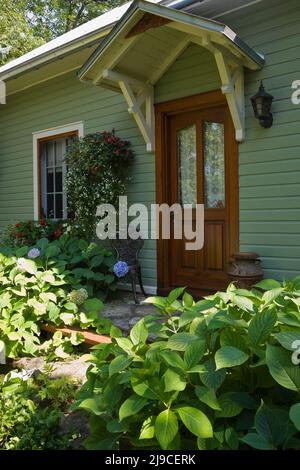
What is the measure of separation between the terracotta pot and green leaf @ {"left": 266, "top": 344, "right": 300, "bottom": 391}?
8.04 ft

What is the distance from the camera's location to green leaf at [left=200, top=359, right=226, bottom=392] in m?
1.28

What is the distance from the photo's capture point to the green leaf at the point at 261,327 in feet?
4.20

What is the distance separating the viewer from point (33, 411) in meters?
2.39

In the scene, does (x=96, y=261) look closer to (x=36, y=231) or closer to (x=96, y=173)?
(x=96, y=173)

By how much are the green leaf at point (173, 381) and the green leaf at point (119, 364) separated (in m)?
0.16

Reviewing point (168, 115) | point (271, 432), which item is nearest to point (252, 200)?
point (168, 115)

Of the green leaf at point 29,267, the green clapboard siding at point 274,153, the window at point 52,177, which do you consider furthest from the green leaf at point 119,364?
the window at point 52,177

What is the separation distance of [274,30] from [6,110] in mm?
5107

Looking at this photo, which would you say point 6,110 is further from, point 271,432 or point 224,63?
point 271,432

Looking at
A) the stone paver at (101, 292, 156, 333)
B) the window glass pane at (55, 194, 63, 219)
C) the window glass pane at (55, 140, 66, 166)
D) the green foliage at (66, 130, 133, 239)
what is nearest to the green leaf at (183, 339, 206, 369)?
the stone paver at (101, 292, 156, 333)

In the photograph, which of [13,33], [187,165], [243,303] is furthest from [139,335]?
[13,33]

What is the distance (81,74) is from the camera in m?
4.31

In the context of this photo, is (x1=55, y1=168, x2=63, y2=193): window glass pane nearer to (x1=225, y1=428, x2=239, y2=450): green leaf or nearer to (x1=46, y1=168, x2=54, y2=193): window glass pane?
(x1=46, y1=168, x2=54, y2=193): window glass pane

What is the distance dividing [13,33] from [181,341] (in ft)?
44.9
